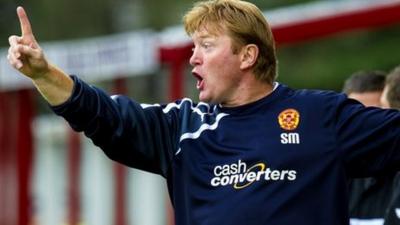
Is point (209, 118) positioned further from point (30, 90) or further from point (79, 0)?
point (79, 0)

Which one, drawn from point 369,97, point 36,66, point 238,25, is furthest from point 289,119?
point 369,97

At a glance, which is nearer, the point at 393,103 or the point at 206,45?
the point at 206,45

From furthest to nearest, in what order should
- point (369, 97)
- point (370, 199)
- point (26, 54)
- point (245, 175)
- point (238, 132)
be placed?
1. point (369, 97)
2. point (370, 199)
3. point (238, 132)
4. point (245, 175)
5. point (26, 54)

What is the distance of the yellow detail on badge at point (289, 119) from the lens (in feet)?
17.6

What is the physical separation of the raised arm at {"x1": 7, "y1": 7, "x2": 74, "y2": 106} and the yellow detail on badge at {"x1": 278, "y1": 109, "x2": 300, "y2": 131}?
851 millimetres

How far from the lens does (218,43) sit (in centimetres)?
541

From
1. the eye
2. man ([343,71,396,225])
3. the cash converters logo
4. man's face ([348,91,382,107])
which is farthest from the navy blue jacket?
man's face ([348,91,382,107])

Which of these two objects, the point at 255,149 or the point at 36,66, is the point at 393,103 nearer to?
the point at 255,149

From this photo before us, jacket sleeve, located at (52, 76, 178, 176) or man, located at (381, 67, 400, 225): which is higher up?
jacket sleeve, located at (52, 76, 178, 176)

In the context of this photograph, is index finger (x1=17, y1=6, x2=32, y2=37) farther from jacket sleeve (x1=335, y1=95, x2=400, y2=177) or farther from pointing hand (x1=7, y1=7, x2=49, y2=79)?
jacket sleeve (x1=335, y1=95, x2=400, y2=177)

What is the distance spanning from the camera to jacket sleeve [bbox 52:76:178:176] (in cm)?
523

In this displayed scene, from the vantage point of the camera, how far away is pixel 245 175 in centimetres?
526

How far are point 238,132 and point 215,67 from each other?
0.28 meters

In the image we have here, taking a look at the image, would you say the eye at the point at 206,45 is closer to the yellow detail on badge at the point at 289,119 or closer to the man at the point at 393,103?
the yellow detail on badge at the point at 289,119
